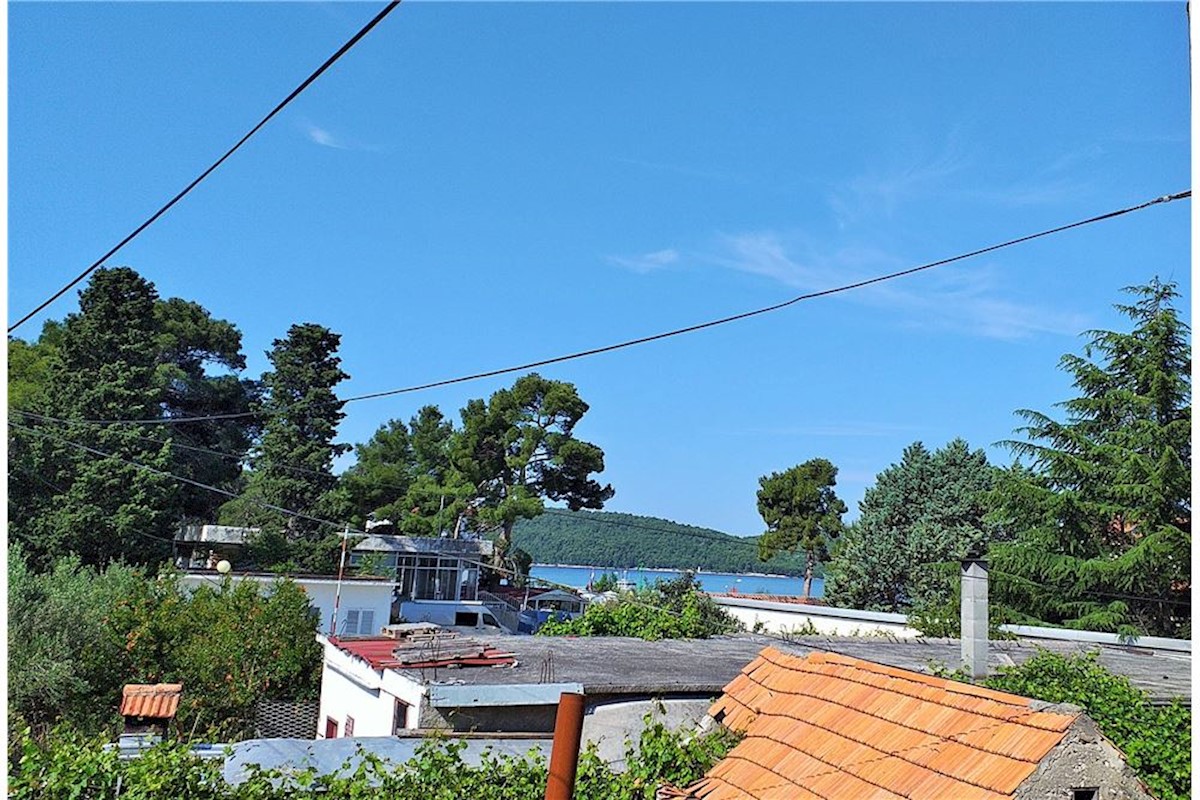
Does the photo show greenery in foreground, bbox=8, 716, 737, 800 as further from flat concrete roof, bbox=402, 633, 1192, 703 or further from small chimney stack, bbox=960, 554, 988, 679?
small chimney stack, bbox=960, 554, 988, 679

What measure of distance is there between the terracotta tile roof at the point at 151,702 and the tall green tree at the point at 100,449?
21.0 meters

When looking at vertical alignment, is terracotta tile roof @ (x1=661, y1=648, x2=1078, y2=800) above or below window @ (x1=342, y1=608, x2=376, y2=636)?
above

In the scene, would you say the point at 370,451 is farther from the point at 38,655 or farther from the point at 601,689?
the point at 601,689

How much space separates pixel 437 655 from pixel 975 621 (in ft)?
18.1

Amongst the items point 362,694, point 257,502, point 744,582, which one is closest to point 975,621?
point 362,694

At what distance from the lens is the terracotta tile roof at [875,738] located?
548 cm

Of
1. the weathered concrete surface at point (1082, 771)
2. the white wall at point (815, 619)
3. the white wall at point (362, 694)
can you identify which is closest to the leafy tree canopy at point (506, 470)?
the white wall at point (815, 619)

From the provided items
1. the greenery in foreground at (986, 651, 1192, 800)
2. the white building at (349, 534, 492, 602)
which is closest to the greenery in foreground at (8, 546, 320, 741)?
the greenery in foreground at (986, 651, 1192, 800)

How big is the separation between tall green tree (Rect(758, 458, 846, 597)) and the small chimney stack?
29.9 meters

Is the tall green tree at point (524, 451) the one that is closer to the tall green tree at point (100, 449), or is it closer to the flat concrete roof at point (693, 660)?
the tall green tree at point (100, 449)

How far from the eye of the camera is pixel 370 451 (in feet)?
152

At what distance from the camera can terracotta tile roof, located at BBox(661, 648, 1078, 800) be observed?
5.48m

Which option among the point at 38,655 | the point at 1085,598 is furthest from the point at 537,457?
the point at 38,655

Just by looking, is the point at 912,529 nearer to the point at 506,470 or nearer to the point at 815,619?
the point at 815,619
